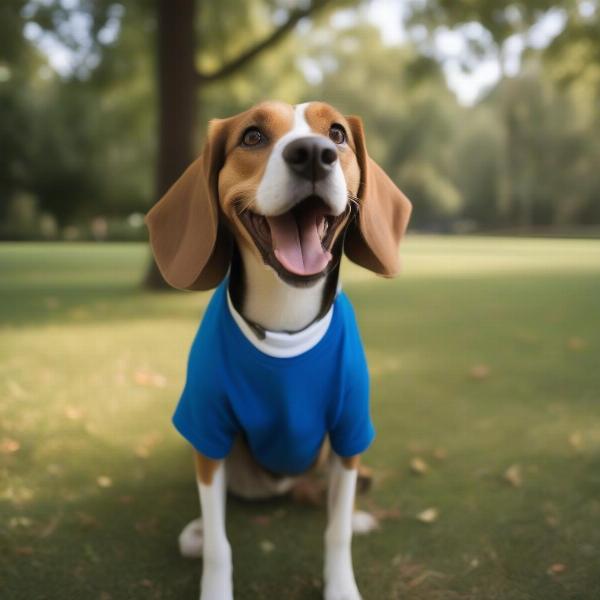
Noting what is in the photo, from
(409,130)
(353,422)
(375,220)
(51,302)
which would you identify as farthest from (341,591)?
(409,130)

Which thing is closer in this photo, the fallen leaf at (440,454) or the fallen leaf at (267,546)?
the fallen leaf at (267,546)

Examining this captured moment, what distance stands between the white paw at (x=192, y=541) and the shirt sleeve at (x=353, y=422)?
699 mm

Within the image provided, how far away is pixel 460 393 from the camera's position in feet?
14.7

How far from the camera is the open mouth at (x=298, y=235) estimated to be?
6.23 feet

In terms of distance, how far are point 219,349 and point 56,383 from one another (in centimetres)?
302

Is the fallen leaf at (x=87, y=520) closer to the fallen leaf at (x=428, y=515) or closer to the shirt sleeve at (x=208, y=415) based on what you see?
the shirt sleeve at (x=208, y=415)

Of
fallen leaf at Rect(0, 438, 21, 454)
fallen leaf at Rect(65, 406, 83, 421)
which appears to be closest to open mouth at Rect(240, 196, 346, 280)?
fallen leaf at Rect(0, 438, 21, 454)

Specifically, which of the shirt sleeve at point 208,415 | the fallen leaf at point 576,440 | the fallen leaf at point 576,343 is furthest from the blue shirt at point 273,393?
the fallen leaf at point 576,343

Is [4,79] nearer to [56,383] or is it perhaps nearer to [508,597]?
[56,383]

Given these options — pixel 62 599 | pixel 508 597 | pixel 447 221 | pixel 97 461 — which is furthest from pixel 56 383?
pixel 447 221

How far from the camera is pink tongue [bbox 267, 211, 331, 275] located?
6.18 feet

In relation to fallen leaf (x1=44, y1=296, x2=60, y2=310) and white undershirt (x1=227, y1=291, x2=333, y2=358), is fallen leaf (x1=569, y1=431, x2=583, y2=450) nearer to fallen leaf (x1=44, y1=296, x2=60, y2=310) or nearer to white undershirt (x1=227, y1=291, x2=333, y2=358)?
white undershirt (x1=227, y1=291, x2=333, y2=358)

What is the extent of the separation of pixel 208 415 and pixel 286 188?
0.82m

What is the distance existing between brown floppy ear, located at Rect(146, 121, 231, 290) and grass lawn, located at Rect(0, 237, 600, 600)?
116 cm
